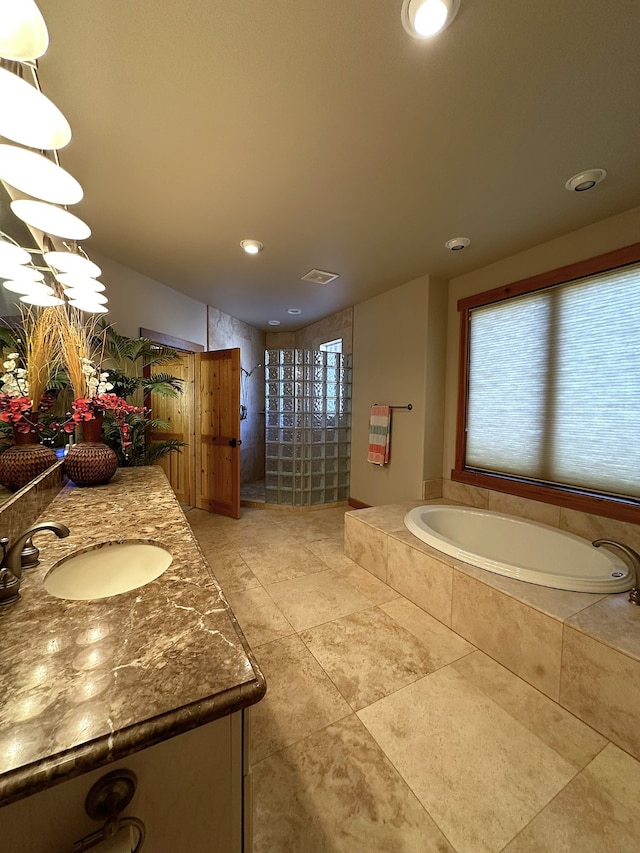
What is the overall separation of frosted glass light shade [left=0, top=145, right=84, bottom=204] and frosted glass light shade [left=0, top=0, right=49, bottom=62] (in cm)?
22

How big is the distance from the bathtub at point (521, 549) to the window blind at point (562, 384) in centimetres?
41

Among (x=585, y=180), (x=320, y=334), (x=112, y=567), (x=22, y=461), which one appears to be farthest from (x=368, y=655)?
(x=320, y=334)

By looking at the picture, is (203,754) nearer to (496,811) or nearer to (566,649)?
(496,811)

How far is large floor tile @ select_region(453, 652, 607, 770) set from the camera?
1.18 meters

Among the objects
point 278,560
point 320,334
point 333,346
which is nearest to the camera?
point 278,560

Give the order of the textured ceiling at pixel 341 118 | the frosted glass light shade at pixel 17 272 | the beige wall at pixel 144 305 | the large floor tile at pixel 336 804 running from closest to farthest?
the large floor tile at pixel 336 804 → the textured ceiling at pixel 341 118 → the frosted glass light shade at pixel 17 272 → the beige wall at pixel 144 305

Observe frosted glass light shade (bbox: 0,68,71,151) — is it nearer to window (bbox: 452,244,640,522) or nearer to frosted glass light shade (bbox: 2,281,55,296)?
frosted glass light shade (bbox: 2,281,55,296)

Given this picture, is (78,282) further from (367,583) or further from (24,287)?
(367,583)

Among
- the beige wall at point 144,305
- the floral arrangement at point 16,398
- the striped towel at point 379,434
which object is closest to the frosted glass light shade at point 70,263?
the floral arrangement at point 16,398

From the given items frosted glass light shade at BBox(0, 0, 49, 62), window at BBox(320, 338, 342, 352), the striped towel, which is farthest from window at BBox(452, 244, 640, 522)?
frosted glass light shade at BBox(0, 0, 49, 62)

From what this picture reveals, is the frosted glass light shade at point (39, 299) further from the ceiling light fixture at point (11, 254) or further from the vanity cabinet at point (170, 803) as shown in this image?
the vanity cabinet at point (170, 803)

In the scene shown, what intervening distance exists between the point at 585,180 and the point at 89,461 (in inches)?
116

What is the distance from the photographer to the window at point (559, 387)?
1.94m

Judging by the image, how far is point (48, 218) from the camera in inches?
41.0
